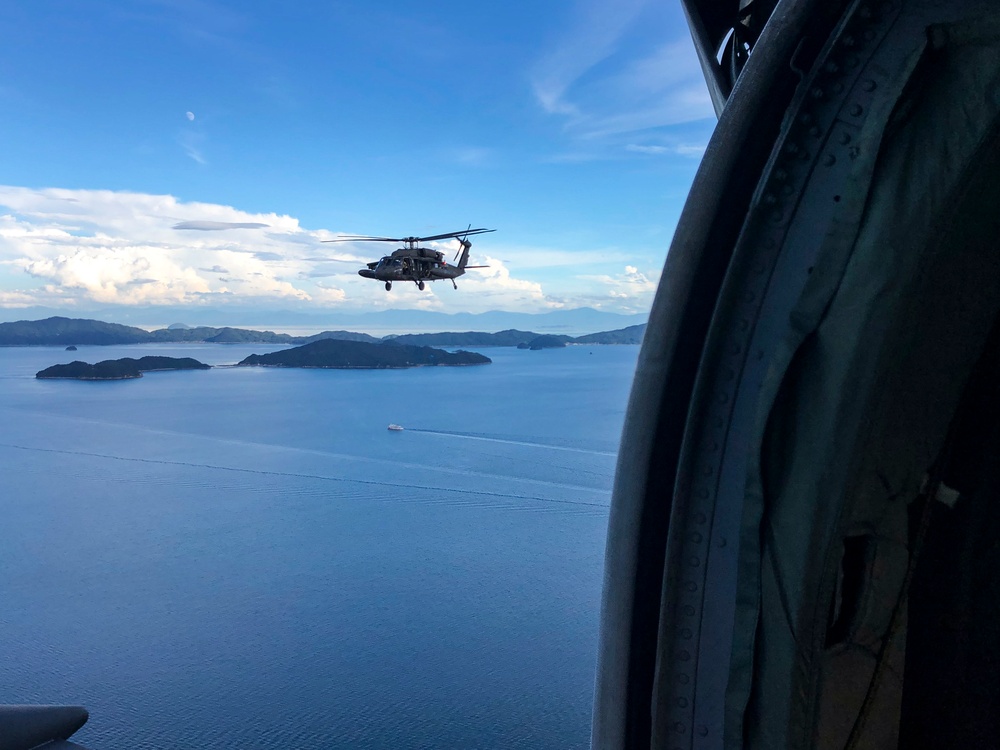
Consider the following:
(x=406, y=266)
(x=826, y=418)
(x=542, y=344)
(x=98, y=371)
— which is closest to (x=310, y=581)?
(x=406, y=266)

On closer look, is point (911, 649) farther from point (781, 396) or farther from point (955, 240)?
point (955, 240)

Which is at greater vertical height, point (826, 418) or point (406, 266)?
point (406, 266)

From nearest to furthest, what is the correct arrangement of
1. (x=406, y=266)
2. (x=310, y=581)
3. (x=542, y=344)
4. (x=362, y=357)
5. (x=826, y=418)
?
1. (x=826, y=418)
2. (x=406, y=266)
3. (x=310, y=581)
4. (x=362, y=357)
5. (x=542, y=344)

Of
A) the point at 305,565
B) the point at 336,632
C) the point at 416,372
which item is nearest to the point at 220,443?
the point at 305,565

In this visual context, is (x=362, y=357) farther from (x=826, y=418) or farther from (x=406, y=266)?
(x=826, y=418)

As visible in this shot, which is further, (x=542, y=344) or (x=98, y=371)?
(x=542, y=344)
